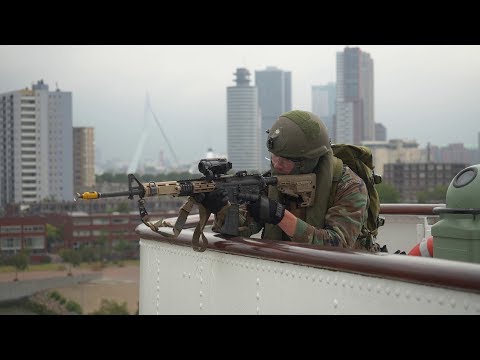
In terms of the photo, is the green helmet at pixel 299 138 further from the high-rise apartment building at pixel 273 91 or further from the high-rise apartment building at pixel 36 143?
the high-rise apartment building at pixel 273 91

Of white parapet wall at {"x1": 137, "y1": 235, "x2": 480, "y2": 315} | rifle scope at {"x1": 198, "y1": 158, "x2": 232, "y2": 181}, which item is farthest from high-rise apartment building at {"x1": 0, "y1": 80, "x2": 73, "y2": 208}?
rifle scope at {"x1": 198, "y1": 158, "x2": 232, "y2": 181}

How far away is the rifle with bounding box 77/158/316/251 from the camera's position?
3979mm

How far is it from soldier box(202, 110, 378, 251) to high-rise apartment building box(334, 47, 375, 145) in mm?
117116

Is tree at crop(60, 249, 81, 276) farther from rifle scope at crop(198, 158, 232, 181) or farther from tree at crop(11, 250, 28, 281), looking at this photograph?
rifle scope at crop(198, 158, 232, 181)

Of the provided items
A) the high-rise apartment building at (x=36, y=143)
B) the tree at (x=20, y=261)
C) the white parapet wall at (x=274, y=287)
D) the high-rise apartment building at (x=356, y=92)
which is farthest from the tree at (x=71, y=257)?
the white parapet wall at (x=274, y=287)

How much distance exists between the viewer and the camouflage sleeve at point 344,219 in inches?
162

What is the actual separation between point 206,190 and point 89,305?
272ft

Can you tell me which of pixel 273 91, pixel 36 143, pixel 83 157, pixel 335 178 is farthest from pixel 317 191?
pixel 273 91

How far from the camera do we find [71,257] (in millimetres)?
81500

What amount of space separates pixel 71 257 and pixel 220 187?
262ft

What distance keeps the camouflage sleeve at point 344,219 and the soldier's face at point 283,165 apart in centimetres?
30

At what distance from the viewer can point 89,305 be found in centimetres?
8419

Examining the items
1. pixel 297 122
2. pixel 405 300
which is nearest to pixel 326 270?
pixel 405 300
